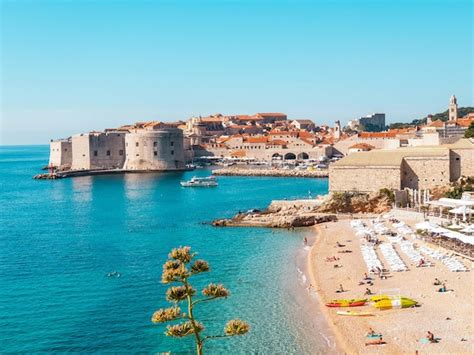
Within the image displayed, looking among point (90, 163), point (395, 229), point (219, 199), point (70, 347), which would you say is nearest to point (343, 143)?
point (90, 163)

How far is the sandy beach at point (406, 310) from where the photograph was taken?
11.4 meters

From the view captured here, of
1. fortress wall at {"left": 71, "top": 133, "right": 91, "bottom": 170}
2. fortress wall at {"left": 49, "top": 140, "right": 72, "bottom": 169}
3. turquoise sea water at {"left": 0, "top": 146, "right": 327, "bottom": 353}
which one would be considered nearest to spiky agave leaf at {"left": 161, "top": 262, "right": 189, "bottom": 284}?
turquoise sea water at {"left": 0, "top": 146, "right": 327, "bottom": 353}

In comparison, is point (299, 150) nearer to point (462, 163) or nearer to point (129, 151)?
point (129, 151)

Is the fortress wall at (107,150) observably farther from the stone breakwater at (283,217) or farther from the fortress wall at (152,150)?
the stone breakwater at (283,217)

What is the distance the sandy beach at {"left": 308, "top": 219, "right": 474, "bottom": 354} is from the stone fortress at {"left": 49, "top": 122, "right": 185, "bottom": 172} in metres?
41.6

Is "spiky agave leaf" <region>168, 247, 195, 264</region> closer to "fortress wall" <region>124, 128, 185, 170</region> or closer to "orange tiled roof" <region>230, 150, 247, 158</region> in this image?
"fortress wall" <region>124, 128, 185, 170</region>

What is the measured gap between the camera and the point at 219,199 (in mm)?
36719

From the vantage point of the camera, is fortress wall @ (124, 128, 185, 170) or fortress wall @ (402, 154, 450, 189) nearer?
fortress wall @ (402, 154, 450, 189)

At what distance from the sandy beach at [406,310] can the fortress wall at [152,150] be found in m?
41.6

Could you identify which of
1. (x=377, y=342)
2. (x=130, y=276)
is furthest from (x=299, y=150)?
(x=377, y=342)

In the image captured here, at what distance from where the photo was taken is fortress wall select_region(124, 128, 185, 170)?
5854 centimetres

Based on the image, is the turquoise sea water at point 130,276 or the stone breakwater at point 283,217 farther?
the stone breakwater at point 283,217

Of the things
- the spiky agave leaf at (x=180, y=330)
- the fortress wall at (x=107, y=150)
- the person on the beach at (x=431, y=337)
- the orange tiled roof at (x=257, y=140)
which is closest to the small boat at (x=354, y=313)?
the person on the beach at (x=431, y=337)

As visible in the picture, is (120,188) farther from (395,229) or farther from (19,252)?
(395,229)
